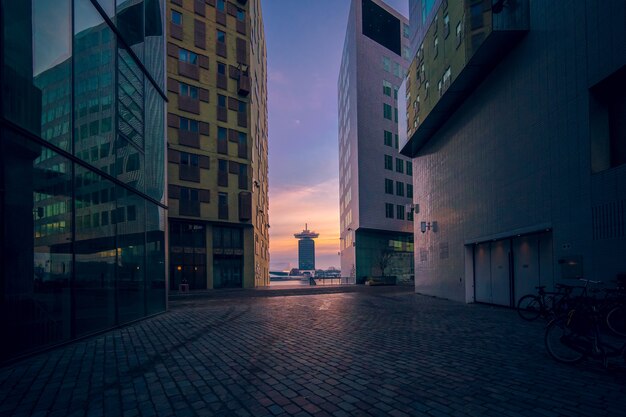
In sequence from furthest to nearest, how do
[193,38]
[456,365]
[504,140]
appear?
1. [193,38]
2. [504,140]
3. [456,365]

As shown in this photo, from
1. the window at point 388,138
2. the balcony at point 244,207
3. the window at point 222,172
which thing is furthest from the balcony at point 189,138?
the window at point 388,138

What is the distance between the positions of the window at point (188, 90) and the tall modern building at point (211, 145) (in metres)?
0.10

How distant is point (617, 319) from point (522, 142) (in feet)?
21.8

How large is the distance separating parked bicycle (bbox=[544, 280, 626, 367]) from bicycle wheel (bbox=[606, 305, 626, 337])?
2.24 metres

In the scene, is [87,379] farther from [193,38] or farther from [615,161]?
[193,38]

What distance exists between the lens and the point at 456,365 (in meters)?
5.89

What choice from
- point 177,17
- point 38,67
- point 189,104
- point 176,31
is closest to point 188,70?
point 189,104

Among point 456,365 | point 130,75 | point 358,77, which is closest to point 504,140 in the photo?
point 456,365

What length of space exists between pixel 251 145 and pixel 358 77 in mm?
19213

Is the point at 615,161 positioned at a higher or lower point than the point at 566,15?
lower

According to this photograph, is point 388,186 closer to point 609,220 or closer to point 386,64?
point 386,64

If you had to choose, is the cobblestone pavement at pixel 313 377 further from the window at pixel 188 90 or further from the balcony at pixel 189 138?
the window at pixel 188 90

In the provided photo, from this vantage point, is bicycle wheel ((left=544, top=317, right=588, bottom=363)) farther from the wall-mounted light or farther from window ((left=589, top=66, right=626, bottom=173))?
the wall-mounted light

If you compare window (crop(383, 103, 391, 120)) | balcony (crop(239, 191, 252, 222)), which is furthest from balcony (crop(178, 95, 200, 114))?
window (crop(383, 103, 391, 120))
